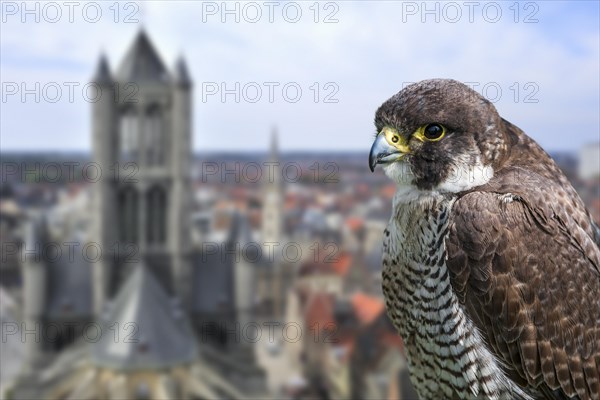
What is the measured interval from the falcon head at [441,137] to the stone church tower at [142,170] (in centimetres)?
1052

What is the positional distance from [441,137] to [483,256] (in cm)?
14

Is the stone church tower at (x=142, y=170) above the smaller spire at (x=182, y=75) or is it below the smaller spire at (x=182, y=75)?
below

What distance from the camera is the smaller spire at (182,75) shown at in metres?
11.5

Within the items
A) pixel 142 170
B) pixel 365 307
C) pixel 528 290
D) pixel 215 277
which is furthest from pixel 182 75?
pixel 528 290

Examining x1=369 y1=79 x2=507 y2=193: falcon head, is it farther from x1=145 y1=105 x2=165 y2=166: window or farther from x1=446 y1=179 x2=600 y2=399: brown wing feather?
x1=145 y1=105 x2=165 y2=166: window

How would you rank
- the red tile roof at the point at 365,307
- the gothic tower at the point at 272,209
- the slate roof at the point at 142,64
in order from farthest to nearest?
the slate roof at the point at 142,64
the gothic tower at the point at 272,209
the red tile roof at the point at 365,307

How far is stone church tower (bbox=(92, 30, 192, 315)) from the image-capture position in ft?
38.6

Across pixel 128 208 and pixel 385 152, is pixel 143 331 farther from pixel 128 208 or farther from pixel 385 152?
pixel 385 152

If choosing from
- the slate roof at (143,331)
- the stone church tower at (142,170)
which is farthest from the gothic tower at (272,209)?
the slate roof at (143,331)

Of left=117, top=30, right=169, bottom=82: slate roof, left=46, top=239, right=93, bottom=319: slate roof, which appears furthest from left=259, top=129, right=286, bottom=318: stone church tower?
left=46, top=239, right=93, bottom=319: slate roof

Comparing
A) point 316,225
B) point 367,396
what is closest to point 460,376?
point 367,396

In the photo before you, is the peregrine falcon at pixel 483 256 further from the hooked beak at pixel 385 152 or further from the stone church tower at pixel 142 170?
the stone church tower at pixel 142 170

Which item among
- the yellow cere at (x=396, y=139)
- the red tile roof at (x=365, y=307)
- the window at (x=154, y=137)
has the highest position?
the window at (x=154, y=137)

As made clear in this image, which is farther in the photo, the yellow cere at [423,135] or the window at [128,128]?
the window at [128,128]
